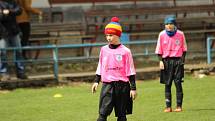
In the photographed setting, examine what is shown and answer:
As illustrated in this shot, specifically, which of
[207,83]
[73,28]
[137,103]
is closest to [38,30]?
[73,28]

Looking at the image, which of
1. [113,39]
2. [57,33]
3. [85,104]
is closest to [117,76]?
[113,39]

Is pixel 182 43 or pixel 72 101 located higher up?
pixel 182 43

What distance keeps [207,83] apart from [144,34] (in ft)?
19.1

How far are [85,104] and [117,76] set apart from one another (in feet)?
13.7

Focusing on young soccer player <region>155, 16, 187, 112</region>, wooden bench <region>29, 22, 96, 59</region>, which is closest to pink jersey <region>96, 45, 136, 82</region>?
young soccer player <region>155, 16, 187, 112</region>

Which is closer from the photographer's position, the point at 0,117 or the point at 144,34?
the point at 0,117

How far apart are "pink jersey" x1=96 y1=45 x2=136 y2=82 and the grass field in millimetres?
2105

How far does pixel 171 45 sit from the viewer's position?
1144cm

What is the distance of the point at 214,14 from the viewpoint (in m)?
23.1

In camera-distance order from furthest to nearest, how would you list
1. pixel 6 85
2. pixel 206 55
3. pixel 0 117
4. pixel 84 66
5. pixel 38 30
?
pixel 38 30
pixel 206 55
pixel 84 66
pixel 6 85
pixel 0 117

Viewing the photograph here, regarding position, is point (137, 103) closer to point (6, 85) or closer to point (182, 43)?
point (182, 43)

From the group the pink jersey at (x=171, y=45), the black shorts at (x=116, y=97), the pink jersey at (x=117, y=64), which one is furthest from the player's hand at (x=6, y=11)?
the black shorts at (x=116, y=97)

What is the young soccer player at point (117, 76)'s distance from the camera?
8.40 meters

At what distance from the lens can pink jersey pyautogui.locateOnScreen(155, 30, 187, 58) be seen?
11.4m
